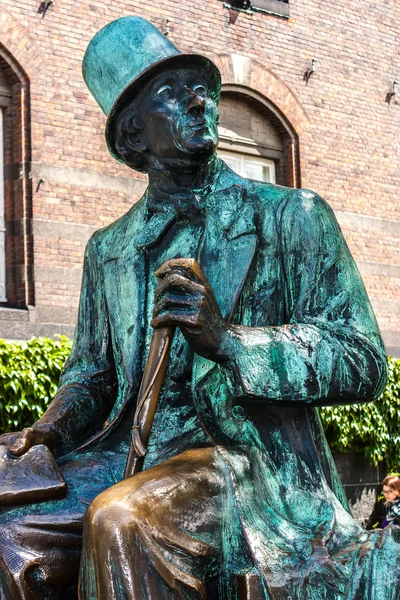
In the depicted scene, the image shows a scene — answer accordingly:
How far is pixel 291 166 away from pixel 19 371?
21.5 ft

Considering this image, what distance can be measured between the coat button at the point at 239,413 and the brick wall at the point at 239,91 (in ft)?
34.6

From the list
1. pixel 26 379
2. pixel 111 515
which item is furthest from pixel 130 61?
pixel 26 379

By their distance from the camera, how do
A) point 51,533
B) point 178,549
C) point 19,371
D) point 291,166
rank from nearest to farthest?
point 178,549 < point 51,533 < point 19,371 < point 291,166

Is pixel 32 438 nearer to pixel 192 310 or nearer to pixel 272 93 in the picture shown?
pixel 192 310

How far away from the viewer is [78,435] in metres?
3.29

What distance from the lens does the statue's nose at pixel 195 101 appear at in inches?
127

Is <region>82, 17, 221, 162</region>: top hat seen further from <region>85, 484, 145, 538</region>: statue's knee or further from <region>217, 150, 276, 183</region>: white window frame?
<region>217, 150, 276, 183</region>: white window frame

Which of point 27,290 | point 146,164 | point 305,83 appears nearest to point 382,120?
point 305,83

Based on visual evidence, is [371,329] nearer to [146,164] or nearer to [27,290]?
[146,164]

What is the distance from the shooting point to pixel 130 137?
11.2 ft

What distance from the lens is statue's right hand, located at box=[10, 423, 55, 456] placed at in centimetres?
305

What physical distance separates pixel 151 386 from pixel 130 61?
0.99 m

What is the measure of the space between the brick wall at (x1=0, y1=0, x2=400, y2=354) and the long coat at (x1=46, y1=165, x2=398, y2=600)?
1015 cm

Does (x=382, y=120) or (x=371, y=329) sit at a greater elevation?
(x=382, y=120)
